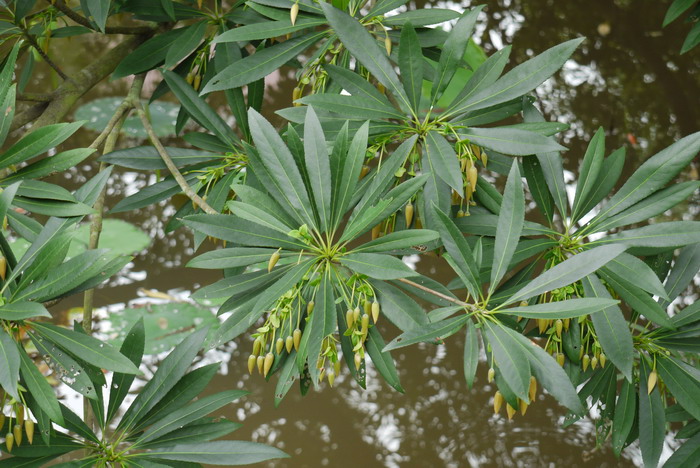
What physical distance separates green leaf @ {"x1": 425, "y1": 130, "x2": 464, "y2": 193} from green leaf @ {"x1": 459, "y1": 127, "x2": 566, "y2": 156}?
59 mm

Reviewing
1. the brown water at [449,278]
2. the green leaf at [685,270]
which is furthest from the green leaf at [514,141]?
the brown water at [449,278]

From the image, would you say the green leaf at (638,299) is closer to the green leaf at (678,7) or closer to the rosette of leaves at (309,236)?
the rosette of leaves at (309,236)

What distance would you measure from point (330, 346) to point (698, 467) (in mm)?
639

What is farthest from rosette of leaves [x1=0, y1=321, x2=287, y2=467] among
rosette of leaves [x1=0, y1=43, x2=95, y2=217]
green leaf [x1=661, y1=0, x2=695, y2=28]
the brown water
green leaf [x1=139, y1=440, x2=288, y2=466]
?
the brown water

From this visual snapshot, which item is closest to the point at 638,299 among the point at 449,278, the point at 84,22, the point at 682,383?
the point at 682,383

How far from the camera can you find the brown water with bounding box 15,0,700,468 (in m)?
2.60

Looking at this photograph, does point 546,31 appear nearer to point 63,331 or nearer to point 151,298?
point 151,298

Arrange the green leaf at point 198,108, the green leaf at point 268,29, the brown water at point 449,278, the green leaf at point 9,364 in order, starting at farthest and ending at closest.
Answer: the brown water at point 449,278 → the green leaf at point 198,108 → the green leaf at point 268,29 → the green leaf at point 9,364

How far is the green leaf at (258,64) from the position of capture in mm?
→ 1230

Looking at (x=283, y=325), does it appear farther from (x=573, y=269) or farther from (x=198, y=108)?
(x=198, y=108)

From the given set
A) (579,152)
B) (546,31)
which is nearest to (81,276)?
(579,152)

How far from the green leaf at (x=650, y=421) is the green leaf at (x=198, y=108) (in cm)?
83

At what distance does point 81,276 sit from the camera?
0.98 meters

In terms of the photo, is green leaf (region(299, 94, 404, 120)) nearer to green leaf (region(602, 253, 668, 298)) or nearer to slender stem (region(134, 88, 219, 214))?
slender stem (region(134, 88, 219, 214))
